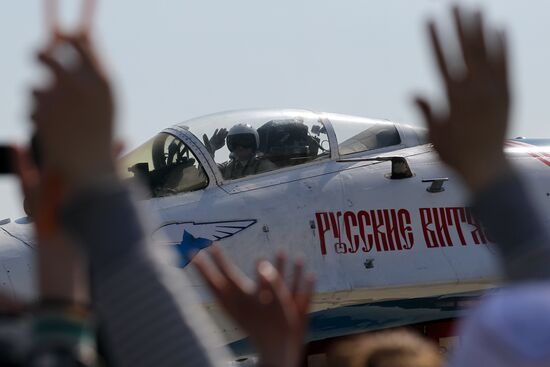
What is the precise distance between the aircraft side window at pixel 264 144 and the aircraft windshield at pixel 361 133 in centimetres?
21

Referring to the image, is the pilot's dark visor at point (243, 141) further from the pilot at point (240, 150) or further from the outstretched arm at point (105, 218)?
the outstretched arm at point (105, 218)

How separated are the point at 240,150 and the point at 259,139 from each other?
226 mm

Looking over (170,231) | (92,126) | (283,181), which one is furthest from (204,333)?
(283,181)

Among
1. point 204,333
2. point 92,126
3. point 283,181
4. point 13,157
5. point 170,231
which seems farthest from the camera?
point 283,181

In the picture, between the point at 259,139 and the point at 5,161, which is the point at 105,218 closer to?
the point at 5,161

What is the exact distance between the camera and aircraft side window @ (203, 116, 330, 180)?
10.2m

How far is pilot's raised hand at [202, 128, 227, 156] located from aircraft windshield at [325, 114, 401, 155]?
115cm

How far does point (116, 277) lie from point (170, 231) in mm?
7494

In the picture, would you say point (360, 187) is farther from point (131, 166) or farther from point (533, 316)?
point (533, 316)

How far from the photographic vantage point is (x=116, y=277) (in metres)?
1.99

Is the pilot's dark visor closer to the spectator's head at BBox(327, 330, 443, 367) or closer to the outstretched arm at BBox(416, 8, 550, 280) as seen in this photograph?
the spectator's head at BBox(327, 330, 443, 367)

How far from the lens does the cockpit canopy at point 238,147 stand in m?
10.0

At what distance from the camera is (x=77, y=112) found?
1927 millimetres

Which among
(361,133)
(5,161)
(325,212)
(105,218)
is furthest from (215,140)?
(105,218)
